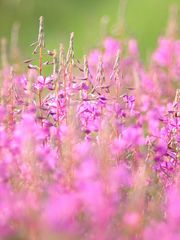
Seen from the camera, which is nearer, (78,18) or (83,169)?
(83,169)

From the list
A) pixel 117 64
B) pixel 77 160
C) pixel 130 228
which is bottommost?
pixel 130 228

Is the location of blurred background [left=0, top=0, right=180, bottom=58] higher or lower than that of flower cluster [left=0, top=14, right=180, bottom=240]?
higher

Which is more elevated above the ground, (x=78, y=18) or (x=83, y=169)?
(x=78, y=18)

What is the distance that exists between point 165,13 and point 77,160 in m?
8.36

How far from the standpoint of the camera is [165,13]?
10695mm

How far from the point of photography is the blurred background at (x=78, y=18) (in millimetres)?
10203

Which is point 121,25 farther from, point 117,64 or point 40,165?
point 40,165

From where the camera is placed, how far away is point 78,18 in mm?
11086

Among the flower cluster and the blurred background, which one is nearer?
the flower cluster

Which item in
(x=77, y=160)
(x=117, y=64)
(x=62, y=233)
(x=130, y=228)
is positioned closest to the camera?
(x=62, y=233)

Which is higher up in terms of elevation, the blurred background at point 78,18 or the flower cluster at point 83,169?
the blurred background at point 78,18

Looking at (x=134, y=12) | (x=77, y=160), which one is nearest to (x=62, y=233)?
(x=77, y=160)

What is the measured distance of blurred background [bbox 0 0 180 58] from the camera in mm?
10203

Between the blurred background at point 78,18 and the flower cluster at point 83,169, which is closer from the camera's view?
the flower cluster at point 83,169
